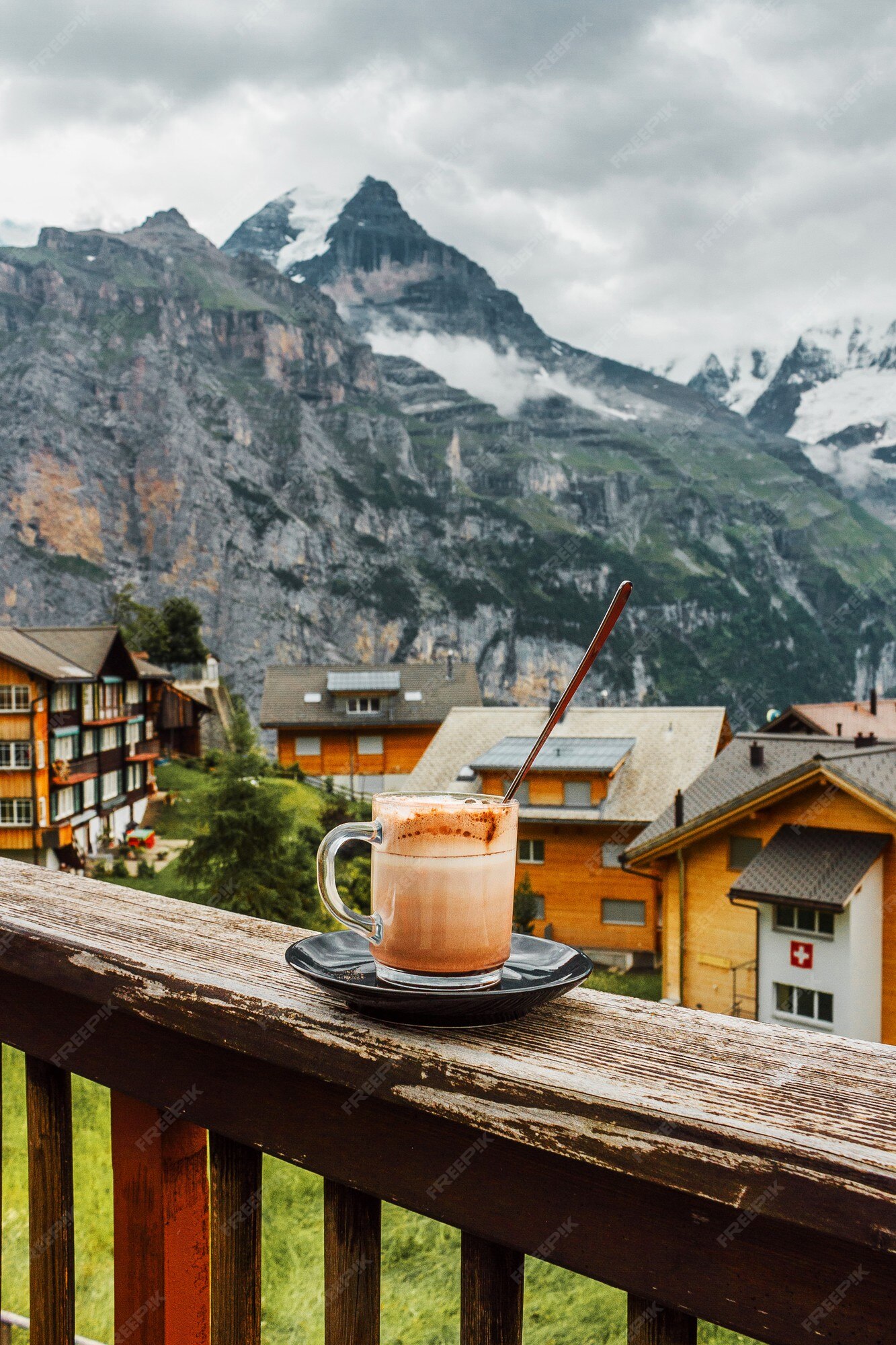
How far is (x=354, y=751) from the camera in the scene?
42.2 m

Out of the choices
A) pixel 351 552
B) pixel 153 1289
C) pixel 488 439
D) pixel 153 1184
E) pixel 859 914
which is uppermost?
pixel 488 439

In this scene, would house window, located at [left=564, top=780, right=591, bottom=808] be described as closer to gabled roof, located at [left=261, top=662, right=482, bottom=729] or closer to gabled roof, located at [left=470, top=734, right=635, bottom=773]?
gabled roof, located at [left=470, top=734, right=635, bottom=773]

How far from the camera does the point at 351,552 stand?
113750 mm

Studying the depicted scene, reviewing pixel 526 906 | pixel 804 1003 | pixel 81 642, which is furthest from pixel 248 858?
pixel 81 642

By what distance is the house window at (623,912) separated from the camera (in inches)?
1021

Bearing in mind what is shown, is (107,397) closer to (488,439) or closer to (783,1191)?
(488,439)

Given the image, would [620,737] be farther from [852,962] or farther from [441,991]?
[441,991]

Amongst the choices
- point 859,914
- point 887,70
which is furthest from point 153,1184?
point 887,70

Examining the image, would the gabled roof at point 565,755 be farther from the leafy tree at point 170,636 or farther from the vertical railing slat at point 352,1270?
the leafy tree at point 170,636

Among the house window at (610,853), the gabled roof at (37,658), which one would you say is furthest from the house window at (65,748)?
the house window at (610,853)

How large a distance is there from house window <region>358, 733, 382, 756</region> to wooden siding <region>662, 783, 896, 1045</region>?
2408cm

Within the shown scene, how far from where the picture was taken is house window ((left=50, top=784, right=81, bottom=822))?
25.8 meters

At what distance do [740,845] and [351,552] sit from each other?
3886 inches

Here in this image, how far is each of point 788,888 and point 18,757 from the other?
20.2m
